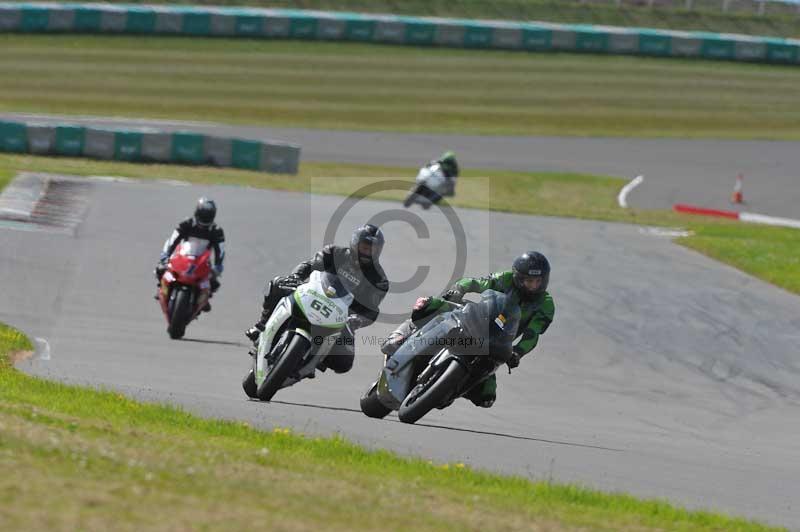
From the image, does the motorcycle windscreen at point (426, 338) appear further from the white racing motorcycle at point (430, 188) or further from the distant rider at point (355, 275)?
the white racing motorcycle at point (430, 188)

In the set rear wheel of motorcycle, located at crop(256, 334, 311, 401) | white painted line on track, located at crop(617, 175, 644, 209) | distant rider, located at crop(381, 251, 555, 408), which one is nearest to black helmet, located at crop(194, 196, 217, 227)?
rear wheel of motorcycle, located at crop(256, 334, 311, 401)

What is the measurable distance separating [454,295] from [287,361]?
1.69 meters

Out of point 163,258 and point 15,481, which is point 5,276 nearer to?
point 163,258

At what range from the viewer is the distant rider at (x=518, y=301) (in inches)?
426

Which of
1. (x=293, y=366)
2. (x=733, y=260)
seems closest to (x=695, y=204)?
(x=733, y=260)

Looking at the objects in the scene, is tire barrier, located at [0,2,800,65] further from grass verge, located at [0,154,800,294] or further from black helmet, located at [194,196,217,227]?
black helmet, located at [194,196,217,227]

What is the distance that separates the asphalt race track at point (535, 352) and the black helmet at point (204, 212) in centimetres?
155

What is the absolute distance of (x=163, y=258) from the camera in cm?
1545

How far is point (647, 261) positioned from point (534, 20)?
1580 inches

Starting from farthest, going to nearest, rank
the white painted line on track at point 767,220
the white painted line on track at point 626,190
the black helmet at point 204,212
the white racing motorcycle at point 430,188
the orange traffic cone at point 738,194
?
the orange traffic cone at point 738,194
the white painted line on track at point 626,190
the white painted line on track at point 767,220
the white racing motorcycle at point 430,188
the black helmet at point 204,212

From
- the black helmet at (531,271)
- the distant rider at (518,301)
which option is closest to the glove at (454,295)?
the distant rider at (518,301)

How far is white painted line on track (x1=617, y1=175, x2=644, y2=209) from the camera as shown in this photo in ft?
115

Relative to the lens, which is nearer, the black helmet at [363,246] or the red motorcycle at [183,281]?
the black helmet at [363,246]

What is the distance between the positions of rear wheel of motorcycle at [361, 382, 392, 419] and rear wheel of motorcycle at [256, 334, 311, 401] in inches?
32.3
